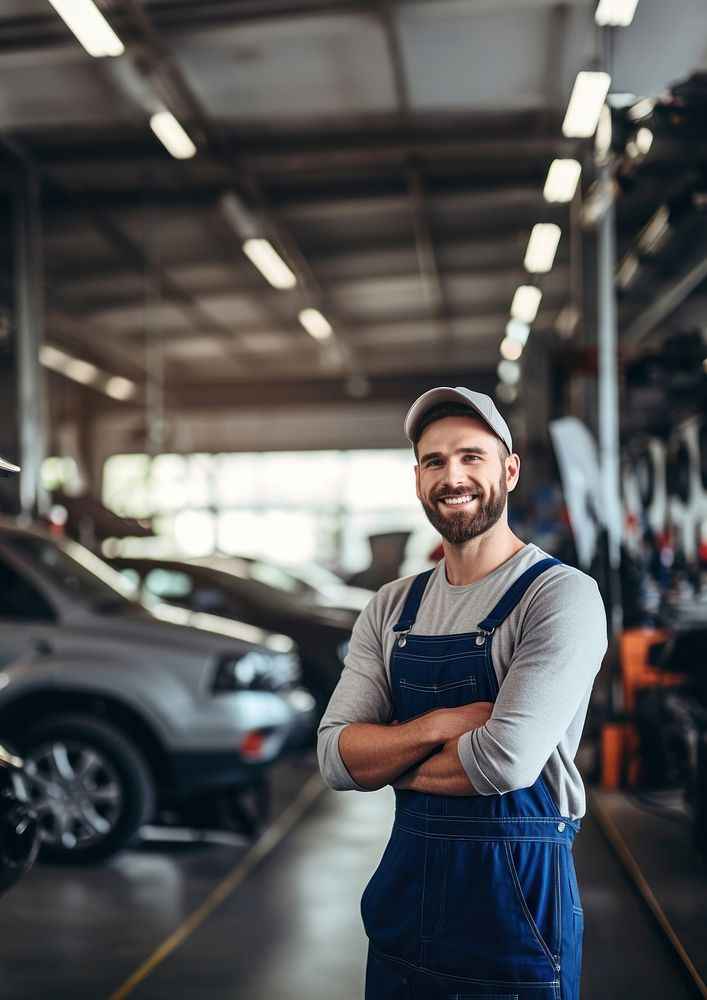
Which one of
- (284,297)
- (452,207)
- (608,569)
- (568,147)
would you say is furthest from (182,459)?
(608,569)

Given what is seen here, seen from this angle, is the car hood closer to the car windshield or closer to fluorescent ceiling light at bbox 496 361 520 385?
the car windshield

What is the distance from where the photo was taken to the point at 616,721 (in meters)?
7.11

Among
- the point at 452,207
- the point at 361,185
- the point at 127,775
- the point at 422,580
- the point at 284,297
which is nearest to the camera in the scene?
the point at 422,580

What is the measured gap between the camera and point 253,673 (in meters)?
5.54

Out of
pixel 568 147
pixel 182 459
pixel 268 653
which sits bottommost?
pixel 268 653

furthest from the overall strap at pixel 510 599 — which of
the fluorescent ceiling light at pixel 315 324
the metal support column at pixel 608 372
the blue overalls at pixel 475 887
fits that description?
the fluorescent ceiling light at pixel 315 324

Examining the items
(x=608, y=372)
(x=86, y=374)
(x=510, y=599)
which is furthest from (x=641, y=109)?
(x=86, y=374)

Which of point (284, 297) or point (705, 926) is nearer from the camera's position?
point (705, 926)

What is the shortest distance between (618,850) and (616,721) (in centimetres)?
173

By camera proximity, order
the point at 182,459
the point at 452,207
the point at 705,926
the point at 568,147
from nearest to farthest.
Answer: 1. the point at 705,926
2. the point at 568,147
3. the point at 452,207
4. the point at 182,459

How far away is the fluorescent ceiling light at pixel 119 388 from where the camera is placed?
21438 millimetres

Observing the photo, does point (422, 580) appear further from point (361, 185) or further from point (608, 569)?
point (361, 185)

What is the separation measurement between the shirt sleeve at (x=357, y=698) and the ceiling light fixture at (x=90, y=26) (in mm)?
6302

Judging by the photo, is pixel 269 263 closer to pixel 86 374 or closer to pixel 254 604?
pixel 254 604
